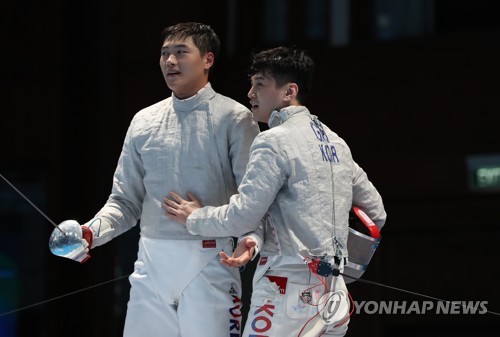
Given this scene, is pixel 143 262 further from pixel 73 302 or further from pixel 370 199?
pixel 73 302

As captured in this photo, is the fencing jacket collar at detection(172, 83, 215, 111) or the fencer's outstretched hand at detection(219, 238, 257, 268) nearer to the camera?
the fencer's outstretched hand at detection(219, 238, 257, 268)

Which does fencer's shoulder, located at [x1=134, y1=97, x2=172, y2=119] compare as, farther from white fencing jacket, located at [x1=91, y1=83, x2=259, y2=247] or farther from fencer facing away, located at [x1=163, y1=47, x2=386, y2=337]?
fencer facing away, located at [x1=163, y1=47, x2=386, y2=337]

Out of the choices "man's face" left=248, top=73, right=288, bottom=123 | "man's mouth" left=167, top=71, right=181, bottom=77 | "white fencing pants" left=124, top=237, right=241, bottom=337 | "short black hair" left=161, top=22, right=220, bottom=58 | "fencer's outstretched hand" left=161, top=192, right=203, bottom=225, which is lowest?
"white fencing pants" left=124, top=237, right=241, bottom=337

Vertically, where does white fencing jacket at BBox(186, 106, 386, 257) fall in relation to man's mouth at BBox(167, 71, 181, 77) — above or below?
below

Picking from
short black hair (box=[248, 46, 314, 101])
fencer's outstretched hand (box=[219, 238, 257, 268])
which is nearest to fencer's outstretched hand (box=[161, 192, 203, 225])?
fencer's outstretched hand (box=[219, 238, 257, 268])

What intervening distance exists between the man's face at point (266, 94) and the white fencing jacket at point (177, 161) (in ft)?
0.40

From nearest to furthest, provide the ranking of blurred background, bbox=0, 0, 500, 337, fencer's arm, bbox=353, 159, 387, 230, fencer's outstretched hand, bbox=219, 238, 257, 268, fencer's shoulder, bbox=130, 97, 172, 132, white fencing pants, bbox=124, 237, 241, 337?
1. fencer's outstretched hand, bbox=219, 238, 257, 268
2. white fencing pants, bbox=124, 237, 241, 337
3. fencer's arm, bbox=353, 159, 387, 230
4. fencer's shoulder, bbox=130, 97, 172, 132
5. blurred background, bbox=0, 0, 500, 337

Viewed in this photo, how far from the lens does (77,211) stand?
5895 mm

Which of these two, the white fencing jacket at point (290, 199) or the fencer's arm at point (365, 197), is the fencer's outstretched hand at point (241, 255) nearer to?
the white fencing jacket at point (290, 199)

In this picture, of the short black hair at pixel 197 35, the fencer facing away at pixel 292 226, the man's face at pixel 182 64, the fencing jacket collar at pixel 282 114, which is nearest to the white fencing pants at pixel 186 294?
the fencer facing away at pixel 292 226

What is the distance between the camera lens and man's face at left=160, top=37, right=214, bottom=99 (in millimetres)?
3098

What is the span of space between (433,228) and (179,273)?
257 centimetres

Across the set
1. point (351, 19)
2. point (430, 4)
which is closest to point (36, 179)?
point (351, 19)

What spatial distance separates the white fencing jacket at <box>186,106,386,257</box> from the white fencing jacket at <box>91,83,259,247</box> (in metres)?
0.16
